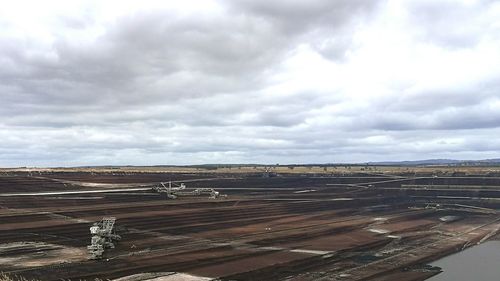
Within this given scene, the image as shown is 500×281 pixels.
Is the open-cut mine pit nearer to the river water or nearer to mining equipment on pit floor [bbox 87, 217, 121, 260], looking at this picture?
mining equipment on pit floor [bbox 87, 217, 121, 260]

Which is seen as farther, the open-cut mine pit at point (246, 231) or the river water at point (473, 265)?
the river water at point (473, 265)

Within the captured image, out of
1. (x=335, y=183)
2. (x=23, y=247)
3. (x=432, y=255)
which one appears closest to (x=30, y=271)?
(x=23, y=247)

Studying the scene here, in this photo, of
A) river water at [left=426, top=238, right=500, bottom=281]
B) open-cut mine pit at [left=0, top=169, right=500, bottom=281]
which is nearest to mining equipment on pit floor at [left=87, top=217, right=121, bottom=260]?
open-cut mine pit at [left=0, top=169, right=500, bottom=281]

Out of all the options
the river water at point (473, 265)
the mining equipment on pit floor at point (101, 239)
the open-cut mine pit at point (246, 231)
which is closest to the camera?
the open-cut mine pit at point (246, 231)

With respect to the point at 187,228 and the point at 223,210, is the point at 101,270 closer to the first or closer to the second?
the point at 187,228

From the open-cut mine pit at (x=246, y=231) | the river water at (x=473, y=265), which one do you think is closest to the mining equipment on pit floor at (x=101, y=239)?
the open-cut mine pit at (x=246, y=231)

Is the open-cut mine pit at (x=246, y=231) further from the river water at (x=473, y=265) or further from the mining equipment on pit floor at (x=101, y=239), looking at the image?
the river water at (x=473, y=265)

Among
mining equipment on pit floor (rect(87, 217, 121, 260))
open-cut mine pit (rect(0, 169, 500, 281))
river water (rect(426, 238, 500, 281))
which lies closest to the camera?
open-cut mine pit (rect(0, 169, 500, 281))

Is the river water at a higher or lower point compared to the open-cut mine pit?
lower
